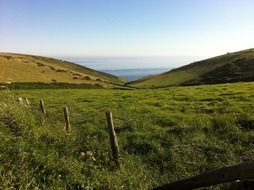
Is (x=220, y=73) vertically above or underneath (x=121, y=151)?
underneath

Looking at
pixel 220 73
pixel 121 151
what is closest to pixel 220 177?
pixel 121 151

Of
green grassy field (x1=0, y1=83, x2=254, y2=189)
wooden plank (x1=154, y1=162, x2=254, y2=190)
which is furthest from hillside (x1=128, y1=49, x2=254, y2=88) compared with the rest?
wooden plank (x1=154, y1=162, x2=254, y2=190)

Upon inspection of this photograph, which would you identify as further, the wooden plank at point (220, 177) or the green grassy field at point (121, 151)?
the green grassy field at point (121, 151)

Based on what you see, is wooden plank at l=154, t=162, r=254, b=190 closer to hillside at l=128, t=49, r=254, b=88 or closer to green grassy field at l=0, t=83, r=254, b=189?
green grassy field at l=0, t=83, r=254, b=189

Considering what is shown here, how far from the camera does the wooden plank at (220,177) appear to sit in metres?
5.82

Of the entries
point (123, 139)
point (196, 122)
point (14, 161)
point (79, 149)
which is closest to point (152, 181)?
point (79, 149)

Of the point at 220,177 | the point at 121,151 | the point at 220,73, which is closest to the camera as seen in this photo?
the point at 220,177

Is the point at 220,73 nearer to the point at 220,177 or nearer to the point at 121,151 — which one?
the point at 121,151

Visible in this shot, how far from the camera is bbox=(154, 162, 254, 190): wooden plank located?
582 cm

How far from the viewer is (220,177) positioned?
621 cm

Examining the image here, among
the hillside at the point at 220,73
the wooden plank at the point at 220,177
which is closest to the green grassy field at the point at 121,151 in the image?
the wooden plank at the point at 220,177

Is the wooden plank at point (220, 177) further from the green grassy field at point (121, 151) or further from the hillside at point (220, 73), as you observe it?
the hillside at point (220, 73)

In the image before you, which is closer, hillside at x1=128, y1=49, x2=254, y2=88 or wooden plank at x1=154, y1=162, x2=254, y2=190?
wooden plank at x1=154, y1=162, x2=254, y2=190

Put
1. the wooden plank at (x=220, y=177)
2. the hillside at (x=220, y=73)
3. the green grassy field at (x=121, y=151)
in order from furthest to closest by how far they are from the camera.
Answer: the hillside at (x=220, y=73), the green grassy field at (x=121, y=151), the wooden plank at (x=220, y=177)
